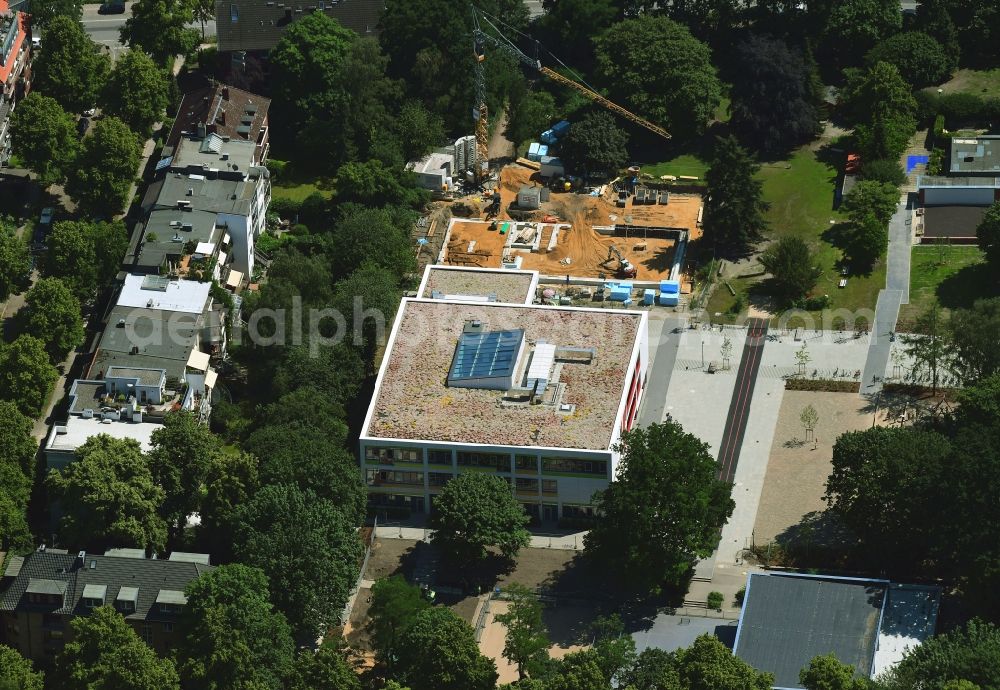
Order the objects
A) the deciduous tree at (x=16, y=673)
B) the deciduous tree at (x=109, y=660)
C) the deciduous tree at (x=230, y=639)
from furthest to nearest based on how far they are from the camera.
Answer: the deciduous tree at (x=230, y=639), the deciduous tree at (x=16, y=673), the deciduous tree at (x=109, y=660)

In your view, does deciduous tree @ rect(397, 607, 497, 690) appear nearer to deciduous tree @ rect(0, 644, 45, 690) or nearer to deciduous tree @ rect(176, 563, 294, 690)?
deciduous tree @ rect(176, 563, 294, 690)

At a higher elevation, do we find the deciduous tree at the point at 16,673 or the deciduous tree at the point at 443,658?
the deciduous tree at the point at 443,658

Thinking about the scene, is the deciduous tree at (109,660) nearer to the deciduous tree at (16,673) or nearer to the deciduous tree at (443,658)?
the deciduous tree at (16,673)

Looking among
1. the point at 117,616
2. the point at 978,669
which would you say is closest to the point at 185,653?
the point at 117,616

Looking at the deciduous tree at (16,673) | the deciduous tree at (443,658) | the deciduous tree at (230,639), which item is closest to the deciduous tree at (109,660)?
the deciduous tree at (16,673)

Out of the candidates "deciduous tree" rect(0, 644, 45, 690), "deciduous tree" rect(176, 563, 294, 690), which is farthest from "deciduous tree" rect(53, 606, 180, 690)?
"deciduous tree" rect(176, 563, 294, 690)

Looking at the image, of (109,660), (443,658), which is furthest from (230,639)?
(443,658)
